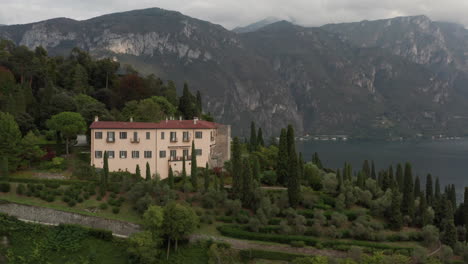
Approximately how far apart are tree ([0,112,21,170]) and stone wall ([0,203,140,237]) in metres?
7.77

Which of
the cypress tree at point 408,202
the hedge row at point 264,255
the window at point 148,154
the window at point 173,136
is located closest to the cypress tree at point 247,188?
the hedge row at point 264,255

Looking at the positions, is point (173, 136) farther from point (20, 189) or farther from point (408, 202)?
point (408, 202)

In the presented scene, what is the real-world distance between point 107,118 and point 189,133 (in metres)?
12.2

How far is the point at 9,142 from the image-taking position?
128 ft

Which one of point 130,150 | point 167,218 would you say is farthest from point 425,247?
point 130,150

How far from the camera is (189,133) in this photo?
46.0 metres

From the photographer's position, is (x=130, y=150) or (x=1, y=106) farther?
(x=1, y=106)

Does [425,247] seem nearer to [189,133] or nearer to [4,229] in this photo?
[189,133]

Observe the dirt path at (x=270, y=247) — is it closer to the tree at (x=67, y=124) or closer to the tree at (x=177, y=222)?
the tree at (x=177, y=222)

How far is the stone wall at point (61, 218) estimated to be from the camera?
32312mm

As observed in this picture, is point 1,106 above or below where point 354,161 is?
above

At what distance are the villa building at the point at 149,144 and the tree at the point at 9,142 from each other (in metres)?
7.13

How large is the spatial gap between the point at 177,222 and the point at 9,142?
20035 mm

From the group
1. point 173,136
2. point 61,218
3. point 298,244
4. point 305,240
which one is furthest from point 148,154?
point 305,240
